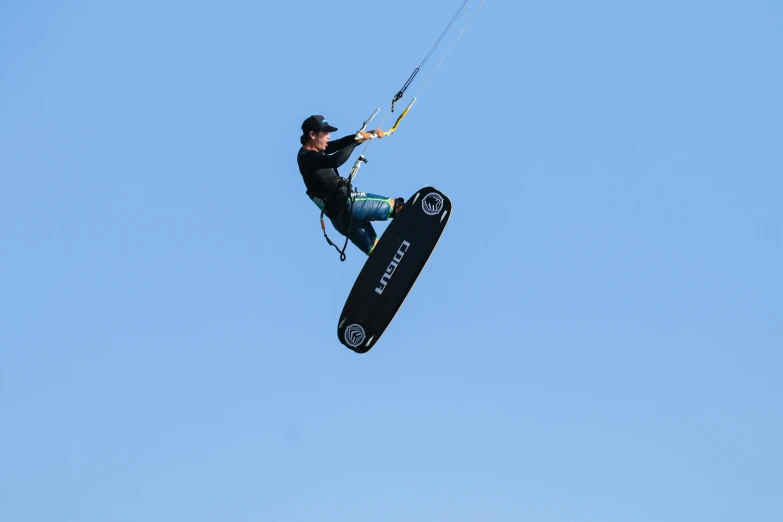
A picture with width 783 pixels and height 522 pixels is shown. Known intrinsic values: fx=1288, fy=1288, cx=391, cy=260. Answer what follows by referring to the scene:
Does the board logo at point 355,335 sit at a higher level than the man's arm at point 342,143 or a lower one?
lower

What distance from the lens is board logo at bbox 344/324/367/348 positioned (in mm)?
15781

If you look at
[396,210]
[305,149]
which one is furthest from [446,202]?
[305,149]

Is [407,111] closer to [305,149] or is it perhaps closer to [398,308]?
[305,149]

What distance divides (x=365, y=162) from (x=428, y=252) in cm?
133

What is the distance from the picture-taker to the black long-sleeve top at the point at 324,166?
15.3 m

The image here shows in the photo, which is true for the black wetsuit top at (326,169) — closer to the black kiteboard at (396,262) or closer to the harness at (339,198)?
the harness at (339,198)

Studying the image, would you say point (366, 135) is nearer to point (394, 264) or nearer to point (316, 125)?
point (316, 125)

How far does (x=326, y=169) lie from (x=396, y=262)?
4.70 ft

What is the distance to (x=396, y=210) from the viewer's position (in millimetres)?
15719

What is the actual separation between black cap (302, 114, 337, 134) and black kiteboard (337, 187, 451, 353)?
1355 millimetres

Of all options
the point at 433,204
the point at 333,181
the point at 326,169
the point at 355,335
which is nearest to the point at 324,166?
the point at 326,169

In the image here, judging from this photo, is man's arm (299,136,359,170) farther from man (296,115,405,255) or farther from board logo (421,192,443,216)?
board logo (421,192,443,216)

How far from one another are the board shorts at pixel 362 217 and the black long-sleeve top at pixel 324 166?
0.79 feet

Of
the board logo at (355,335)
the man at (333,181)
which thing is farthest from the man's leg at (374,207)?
the board logo at (355,335)
